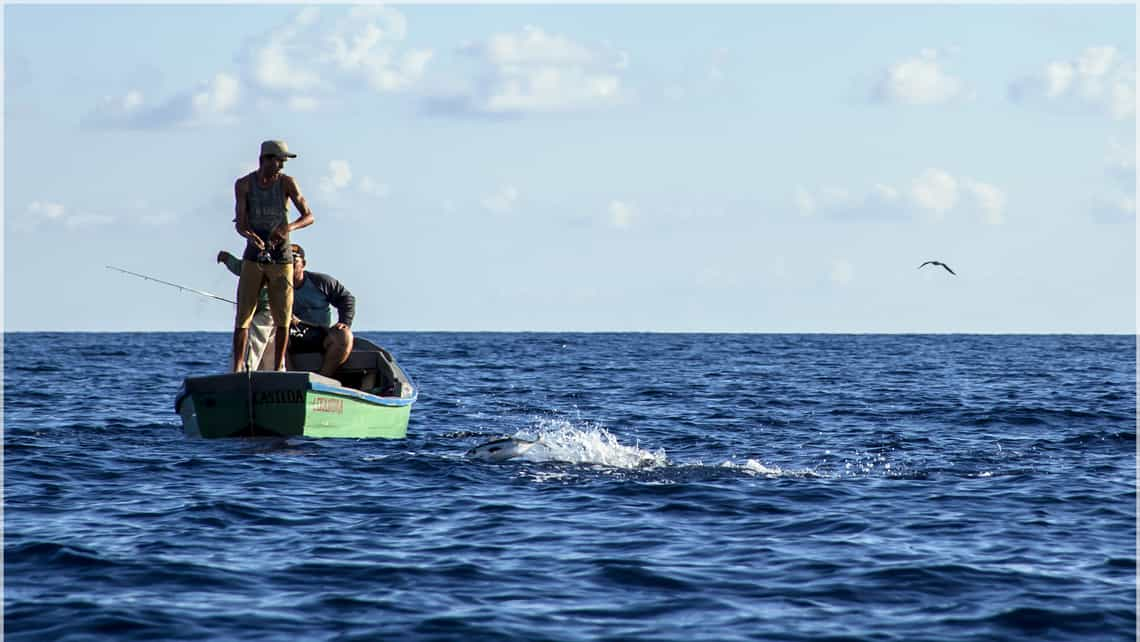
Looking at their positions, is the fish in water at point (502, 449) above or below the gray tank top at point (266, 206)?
below

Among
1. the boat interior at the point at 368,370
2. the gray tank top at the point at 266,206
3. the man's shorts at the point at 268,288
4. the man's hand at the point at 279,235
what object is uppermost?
the gray tank top at the point at 266,206

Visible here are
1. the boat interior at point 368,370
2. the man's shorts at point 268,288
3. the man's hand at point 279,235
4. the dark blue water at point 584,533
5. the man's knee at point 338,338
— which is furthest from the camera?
Answer: the boat interior at point 368,370

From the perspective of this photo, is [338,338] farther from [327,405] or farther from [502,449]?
[502,449]

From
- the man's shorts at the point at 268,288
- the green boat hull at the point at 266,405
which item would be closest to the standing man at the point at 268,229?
the man's shorts at the point at 268,288

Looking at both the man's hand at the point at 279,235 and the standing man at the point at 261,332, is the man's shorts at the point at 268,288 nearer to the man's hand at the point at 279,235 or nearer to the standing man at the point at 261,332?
the man's hand at the point at 279,235

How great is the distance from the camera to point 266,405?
16.8m

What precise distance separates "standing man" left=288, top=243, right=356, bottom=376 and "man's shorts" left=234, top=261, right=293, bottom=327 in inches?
42.4

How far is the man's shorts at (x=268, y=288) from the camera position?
1630 centimetres

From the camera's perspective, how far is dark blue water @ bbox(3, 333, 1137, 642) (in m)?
8.73

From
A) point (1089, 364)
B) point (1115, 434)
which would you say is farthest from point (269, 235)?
point (1089, 364)

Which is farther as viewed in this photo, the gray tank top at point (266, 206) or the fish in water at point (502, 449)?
the gray tank top at point (266, 206)

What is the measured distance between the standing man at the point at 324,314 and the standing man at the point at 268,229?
3.90 ft

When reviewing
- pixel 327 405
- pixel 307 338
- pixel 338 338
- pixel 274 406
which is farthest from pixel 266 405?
pixel 307 338

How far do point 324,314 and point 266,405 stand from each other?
82.8 inches
